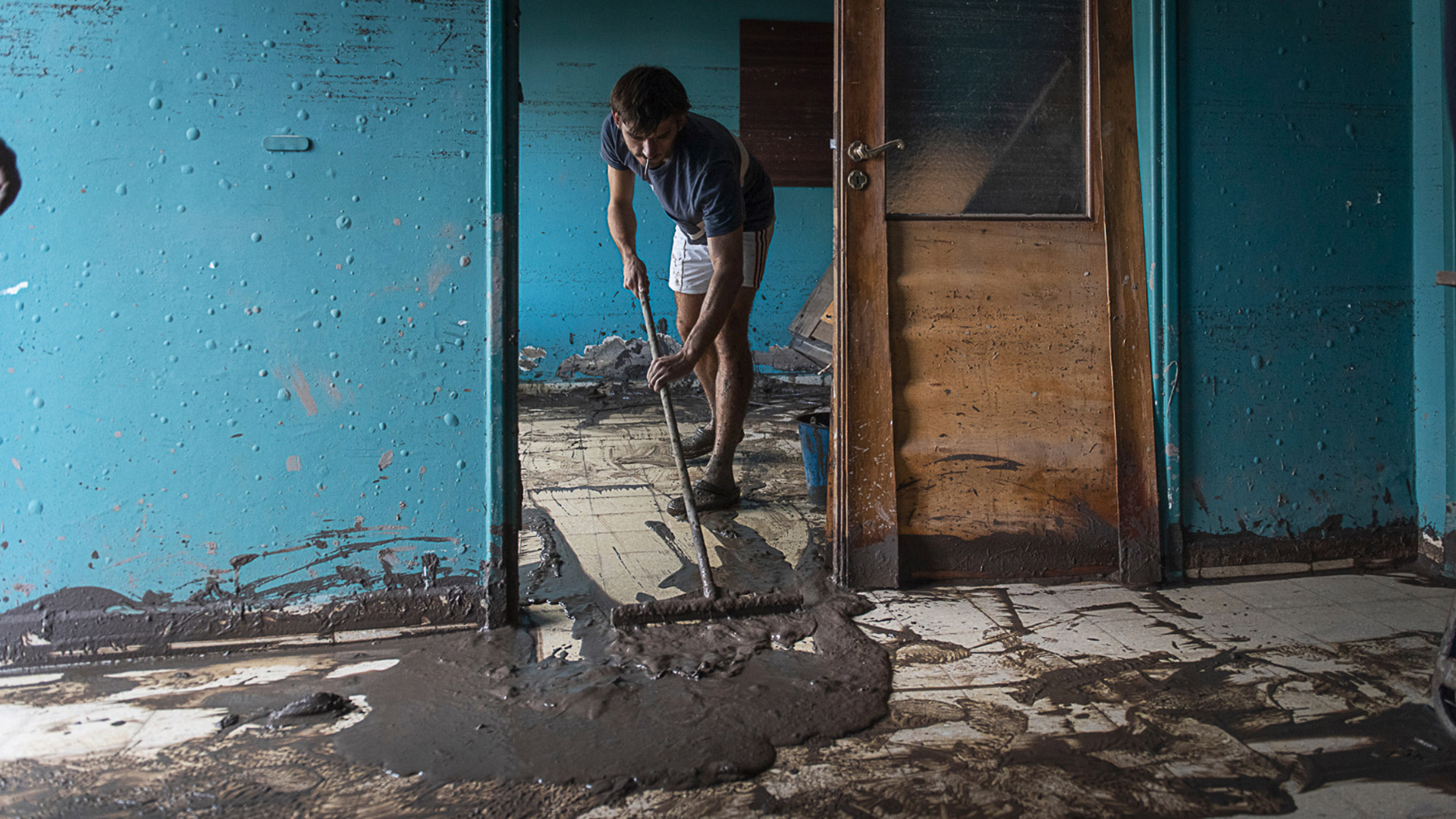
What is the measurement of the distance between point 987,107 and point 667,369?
1157 millimetres

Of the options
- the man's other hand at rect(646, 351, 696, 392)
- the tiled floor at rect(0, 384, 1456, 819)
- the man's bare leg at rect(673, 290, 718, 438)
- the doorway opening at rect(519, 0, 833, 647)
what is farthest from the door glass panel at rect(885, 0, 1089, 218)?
the doorway opening at rect(519, 0, 833, 647)

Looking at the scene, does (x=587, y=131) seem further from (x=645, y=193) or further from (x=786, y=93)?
(x=786, y=93)

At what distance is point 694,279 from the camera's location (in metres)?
3.19

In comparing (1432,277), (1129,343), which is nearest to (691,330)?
(1129,343)

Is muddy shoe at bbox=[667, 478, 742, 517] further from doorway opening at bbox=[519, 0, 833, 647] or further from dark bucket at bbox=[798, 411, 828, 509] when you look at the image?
doorway opening at bbox=[519, 0, 833, 647]

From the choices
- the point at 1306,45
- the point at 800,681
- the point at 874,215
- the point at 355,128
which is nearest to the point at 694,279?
the point at 874,215

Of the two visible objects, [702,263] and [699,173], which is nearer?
[699,173]

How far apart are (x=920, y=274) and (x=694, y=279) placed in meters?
1.00

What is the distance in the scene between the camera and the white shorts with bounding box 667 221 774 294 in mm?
3160

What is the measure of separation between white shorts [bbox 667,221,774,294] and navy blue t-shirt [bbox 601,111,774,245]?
156 millimetres

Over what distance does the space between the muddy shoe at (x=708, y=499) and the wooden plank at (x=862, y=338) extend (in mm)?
819

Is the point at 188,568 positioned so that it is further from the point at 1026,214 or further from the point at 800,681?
the point at 1026,214

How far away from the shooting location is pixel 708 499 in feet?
10.5

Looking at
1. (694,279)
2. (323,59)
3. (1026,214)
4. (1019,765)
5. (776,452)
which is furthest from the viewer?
(776,452)
